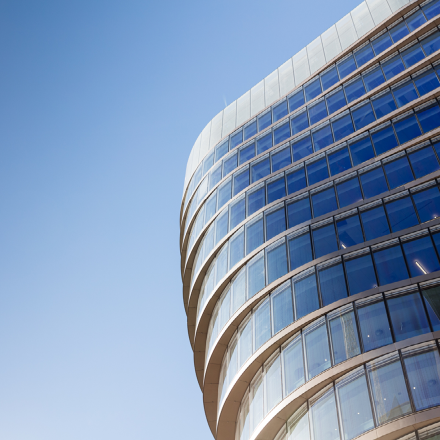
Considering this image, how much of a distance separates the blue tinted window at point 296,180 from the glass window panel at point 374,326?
10.1 metres

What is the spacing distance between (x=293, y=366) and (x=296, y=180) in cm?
1190

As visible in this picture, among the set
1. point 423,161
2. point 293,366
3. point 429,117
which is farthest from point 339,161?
point 293,366

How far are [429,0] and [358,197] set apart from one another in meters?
15.9

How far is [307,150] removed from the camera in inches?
1180

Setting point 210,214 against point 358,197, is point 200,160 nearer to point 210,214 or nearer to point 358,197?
point 210,214

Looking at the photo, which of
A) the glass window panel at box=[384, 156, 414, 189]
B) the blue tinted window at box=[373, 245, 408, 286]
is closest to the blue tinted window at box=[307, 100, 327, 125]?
the glass window panel at box=[384, 156, 414, 189]

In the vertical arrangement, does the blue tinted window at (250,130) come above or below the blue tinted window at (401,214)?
above

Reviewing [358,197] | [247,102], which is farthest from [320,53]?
[358,197]

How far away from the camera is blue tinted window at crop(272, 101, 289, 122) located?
34.6 metres

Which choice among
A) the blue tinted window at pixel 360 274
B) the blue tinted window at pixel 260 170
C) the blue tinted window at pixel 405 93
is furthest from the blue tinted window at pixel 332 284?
the blue tinted window at pixel 405 93

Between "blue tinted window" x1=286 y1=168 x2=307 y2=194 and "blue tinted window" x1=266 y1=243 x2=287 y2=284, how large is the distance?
4418 millimetres

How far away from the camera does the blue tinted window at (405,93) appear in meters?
27.8

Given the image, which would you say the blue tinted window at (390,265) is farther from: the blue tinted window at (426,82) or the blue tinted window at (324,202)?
the blue tinted window at (426,82)

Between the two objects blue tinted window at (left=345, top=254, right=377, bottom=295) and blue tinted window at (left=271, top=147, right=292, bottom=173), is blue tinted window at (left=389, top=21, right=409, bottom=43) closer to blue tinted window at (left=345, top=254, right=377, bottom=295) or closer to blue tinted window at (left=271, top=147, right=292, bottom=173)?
blue tinted window at (left=271, top=147, right=292, bottom=173)
